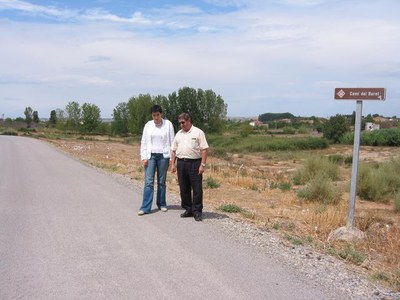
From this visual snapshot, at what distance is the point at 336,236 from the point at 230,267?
310 cm

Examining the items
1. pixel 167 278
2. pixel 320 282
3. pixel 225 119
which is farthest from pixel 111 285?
pixel 225 119

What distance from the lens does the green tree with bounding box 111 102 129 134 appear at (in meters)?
93.7

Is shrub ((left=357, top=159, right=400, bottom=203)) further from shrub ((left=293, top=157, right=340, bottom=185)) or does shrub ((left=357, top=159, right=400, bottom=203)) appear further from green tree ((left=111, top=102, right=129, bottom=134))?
green tree ((left=111, top=102, right=129, bottom=134))

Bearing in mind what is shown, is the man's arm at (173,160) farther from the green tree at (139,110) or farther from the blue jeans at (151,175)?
the green tree at (139,110)

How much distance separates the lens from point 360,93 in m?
7.60

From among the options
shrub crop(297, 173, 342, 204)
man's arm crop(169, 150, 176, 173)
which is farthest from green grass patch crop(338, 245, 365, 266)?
shrub crop(297, 173, 342, 204)

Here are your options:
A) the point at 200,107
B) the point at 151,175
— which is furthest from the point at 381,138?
the point at 151,175

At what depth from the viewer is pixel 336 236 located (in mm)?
A: 8008

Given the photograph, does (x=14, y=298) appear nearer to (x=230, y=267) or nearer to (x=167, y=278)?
(x=167, y=278)

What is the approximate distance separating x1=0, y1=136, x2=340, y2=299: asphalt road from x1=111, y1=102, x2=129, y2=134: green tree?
278ft

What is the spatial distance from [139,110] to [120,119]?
50.2ft

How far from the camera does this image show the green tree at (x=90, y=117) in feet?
318

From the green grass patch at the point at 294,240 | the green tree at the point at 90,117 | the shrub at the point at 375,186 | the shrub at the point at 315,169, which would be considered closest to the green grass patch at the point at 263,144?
the green tree at the point at 90,117

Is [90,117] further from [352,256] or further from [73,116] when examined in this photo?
[352,256]
